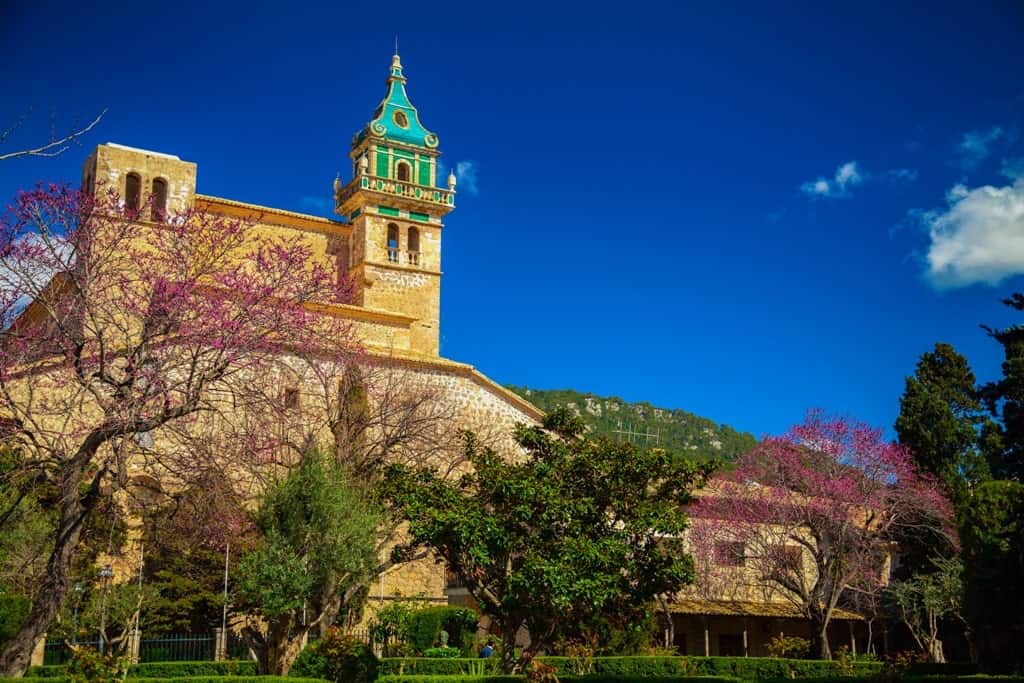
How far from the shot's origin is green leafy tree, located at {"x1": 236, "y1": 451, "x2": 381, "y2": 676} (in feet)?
59.5

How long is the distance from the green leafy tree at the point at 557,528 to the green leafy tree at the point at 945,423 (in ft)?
60.7

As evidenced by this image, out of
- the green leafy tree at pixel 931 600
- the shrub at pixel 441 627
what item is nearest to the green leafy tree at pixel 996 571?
the green leafy tree at pixel 931 600

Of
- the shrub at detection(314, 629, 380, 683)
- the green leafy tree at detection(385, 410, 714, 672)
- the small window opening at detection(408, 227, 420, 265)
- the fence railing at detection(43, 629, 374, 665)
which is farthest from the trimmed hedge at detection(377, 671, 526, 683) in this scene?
the small window opening at detection(408, 227, 420, 265)

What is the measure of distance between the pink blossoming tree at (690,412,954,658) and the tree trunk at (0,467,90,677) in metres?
19.9

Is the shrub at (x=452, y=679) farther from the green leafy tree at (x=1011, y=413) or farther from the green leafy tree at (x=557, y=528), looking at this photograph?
the green leafy tree at (x=1011, y=413)

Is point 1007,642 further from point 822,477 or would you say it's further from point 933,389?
point 933,389

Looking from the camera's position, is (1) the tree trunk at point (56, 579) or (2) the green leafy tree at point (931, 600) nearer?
(1) the tree trunk at point (56, 579)

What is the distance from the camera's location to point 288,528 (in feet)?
62.1

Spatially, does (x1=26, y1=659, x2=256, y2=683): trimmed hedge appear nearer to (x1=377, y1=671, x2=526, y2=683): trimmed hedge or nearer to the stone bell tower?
(x1=377, y1=671, x2=526, y2=683): trimmed hedge

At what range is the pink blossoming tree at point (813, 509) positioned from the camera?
28.9 m

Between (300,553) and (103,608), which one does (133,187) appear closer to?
(103,608)

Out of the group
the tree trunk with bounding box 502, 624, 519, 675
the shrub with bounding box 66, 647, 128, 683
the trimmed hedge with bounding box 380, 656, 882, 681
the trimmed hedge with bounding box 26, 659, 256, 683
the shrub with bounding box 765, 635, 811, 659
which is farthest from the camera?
the shrub with bounding box 765, 635, 811, 659

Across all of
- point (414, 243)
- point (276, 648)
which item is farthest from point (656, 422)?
point (276, 648)

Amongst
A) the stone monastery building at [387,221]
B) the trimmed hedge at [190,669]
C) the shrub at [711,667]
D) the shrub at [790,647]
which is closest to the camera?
the trimmed hedge at [190,669]
